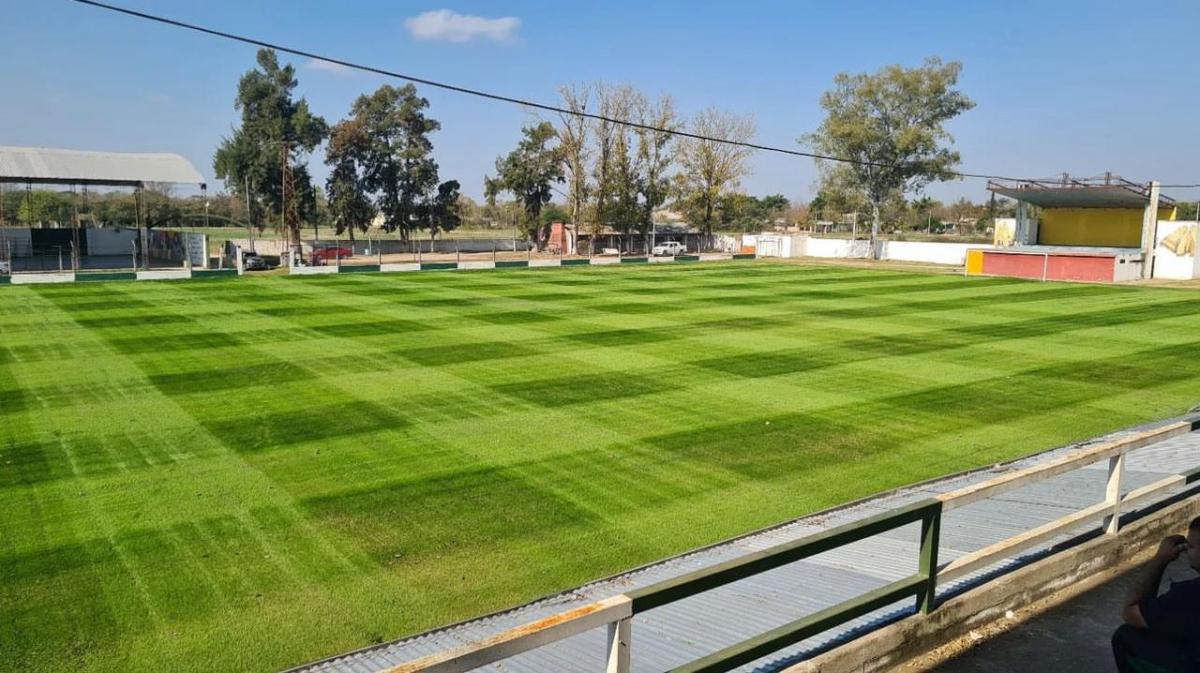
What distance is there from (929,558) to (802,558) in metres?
1.18

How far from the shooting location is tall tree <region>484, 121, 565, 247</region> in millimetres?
78938

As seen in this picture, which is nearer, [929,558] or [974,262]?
[929,558]

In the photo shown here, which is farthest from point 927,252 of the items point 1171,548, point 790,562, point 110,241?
point 790,562

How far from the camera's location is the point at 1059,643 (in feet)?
16.8

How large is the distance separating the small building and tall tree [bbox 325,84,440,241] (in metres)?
48.3

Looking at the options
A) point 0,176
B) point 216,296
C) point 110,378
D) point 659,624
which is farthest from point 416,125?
point 659,624

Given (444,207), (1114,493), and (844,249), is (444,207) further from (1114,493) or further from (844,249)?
(1114,493)

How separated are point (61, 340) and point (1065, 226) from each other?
58.3 metres

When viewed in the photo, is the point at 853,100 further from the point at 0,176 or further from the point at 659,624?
the point at 659,624

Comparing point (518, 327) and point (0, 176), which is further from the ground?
point (0, 176)

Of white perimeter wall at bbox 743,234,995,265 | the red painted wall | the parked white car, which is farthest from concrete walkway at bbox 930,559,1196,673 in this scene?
the parked white car

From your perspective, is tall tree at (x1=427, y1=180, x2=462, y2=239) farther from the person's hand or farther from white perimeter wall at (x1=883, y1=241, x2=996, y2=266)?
the person's hand

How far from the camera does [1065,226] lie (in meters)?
56.8

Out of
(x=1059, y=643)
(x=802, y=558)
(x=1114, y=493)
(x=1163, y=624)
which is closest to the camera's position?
(x=1163, y=624)
